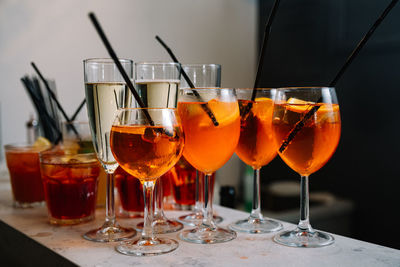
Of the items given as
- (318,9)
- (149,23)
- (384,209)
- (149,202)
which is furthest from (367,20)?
(149,202)

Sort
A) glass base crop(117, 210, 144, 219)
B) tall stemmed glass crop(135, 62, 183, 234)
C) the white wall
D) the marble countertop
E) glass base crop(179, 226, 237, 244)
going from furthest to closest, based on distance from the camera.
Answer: the white wall
glass base crop(117, 210, 144, 219)
tall stemmed glass crop(135, 62, 183, 234)
glass base crop(179, 226, 237, 244)
the marble countertop

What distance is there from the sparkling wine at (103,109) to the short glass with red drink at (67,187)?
0.31 feet

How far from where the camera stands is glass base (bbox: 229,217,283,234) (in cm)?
92

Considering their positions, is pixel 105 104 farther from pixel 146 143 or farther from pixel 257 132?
pixel 257 132

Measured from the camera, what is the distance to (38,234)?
2.99 feet

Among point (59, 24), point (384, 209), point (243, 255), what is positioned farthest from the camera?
point (384, 209)

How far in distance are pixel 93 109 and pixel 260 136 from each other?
1.19ft

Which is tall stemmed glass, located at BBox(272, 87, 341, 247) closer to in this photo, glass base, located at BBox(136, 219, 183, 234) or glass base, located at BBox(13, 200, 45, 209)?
glass base, located at BBox(136, 219, 183, 234)

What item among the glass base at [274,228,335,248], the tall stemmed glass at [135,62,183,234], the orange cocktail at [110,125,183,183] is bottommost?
the glass base at [274,228,335,248]

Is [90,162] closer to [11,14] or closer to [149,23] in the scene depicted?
[11,14]

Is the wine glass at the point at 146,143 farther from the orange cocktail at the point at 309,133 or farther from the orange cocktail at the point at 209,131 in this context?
the orange cocktail at the point at 309,133

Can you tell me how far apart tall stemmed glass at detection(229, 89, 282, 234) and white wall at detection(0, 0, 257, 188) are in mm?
2288

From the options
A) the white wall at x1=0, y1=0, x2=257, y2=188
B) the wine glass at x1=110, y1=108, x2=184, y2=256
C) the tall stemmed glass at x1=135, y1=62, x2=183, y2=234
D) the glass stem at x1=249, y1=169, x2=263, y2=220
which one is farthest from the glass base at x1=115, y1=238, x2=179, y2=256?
the white wall at x1=0, y1=0, x2=257, y2=188

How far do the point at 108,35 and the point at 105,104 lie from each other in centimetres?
252
